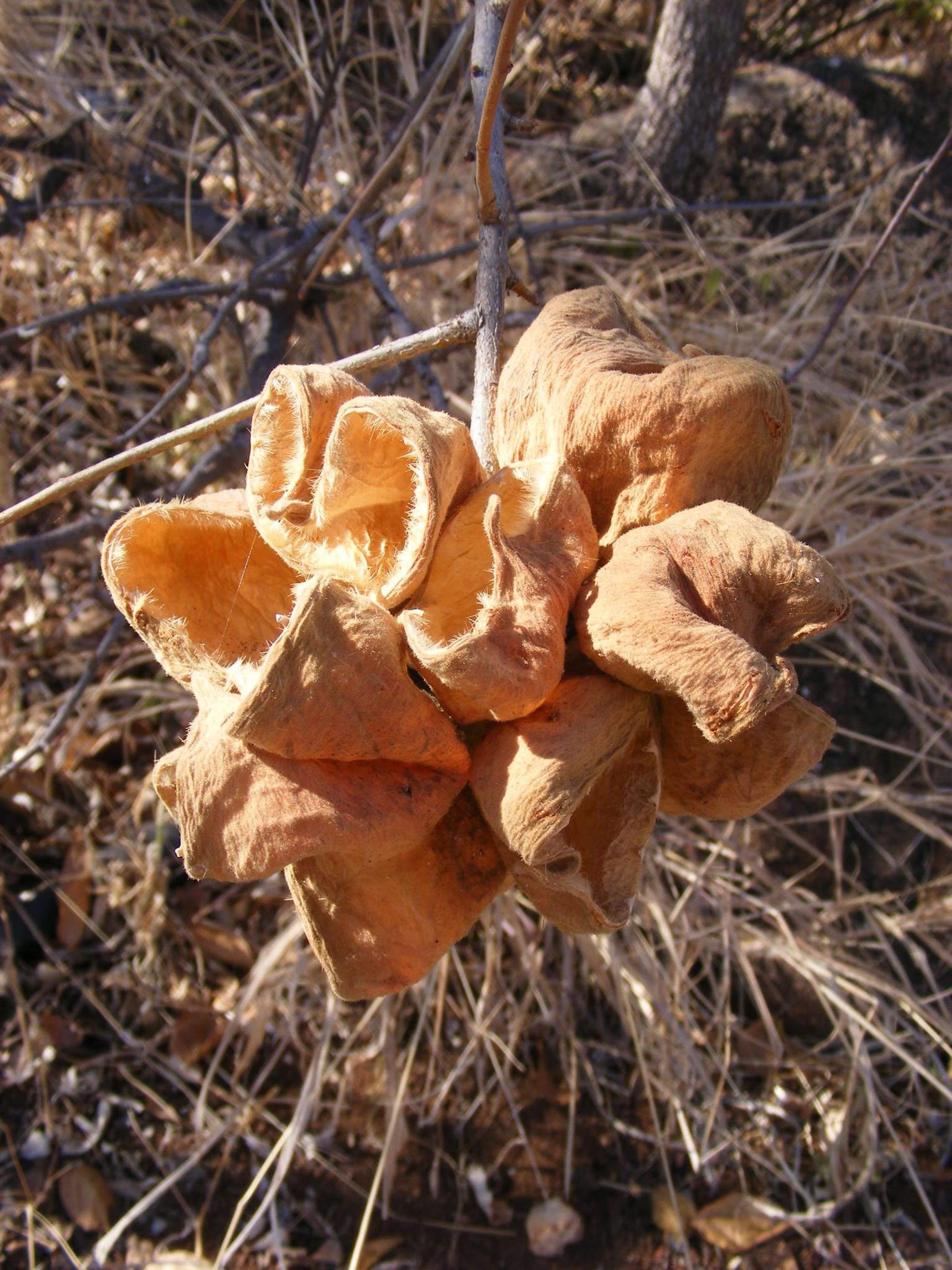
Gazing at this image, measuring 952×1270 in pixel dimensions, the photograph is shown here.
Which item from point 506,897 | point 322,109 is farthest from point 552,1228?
point 322,109

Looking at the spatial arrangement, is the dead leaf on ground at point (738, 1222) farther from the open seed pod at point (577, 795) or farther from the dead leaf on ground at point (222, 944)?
the open seed pod at point (577, 795)

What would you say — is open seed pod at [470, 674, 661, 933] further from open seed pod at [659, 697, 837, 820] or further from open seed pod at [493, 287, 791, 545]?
open seed pod at [493, 287, 791, 545]

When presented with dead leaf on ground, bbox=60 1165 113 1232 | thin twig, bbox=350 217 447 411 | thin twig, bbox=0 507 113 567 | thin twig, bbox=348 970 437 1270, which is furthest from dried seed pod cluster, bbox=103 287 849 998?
dead leaf on ground, bbox=60 1165 113 1232

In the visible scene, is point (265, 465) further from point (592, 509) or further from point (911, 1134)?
point (911, 1134)

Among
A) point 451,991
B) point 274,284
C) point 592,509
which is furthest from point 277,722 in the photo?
point 451,991

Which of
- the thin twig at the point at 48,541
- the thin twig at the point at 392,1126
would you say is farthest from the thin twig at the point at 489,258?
the thin twig at the point at 392,1126
